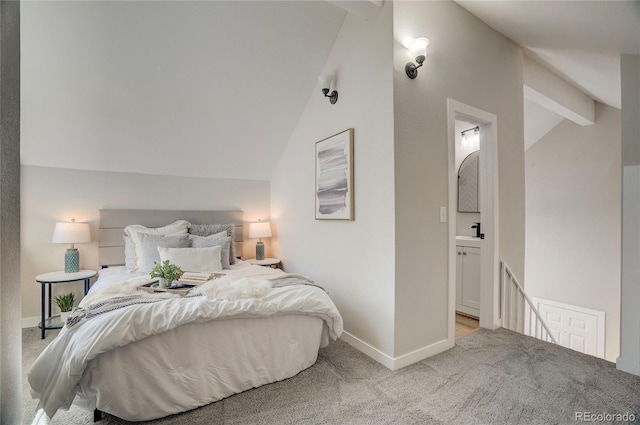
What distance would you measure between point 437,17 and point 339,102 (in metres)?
1.04

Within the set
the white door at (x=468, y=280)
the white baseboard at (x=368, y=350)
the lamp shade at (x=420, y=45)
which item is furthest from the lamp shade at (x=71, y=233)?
the white door at (x=468, y=280)

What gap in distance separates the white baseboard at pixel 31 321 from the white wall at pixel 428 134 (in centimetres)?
358

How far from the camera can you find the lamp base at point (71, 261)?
3.02 meters

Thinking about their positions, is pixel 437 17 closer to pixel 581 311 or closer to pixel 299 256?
pixel 299 256

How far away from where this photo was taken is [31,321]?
302 centimetres

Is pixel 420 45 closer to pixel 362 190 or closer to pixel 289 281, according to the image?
pixel 362 190

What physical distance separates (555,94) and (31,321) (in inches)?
250

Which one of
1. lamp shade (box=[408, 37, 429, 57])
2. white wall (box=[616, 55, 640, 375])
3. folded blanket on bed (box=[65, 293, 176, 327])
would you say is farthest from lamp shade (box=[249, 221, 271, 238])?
white wall (box=[616, 55, 640, 375])

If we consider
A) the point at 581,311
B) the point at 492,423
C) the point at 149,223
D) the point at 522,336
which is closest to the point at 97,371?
the point at 492,423

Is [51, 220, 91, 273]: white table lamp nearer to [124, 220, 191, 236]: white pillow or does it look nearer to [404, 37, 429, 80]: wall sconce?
[124, 220, 191, 236]: white pillow

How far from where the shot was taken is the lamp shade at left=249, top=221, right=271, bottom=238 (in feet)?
13.1

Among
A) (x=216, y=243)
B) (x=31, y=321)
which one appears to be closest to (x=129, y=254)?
(x=216, y=243)

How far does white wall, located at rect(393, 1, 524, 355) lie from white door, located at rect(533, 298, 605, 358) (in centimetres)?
355

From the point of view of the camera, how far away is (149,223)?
353 cm
